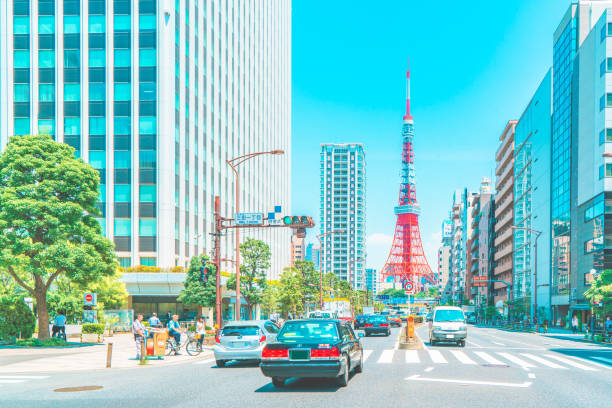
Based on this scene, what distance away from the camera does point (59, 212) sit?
2956cm

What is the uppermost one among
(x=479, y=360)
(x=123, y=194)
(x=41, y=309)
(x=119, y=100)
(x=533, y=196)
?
(x=119, y=100)

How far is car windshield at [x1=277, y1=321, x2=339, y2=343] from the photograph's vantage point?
48.1ft

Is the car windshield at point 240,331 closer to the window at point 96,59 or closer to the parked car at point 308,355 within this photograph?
the parked car at point 308,355

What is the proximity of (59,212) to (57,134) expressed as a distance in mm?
31867

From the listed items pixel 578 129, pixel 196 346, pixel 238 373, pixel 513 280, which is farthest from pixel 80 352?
pixel 513 280

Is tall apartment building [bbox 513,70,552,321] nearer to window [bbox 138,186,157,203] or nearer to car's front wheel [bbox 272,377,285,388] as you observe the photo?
window [bbox 138,186,157,203]

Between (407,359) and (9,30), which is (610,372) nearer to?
(407,359)

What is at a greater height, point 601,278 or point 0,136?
point 0,136

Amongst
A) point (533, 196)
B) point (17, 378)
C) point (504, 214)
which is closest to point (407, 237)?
point (504, 214)

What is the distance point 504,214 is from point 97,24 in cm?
8730

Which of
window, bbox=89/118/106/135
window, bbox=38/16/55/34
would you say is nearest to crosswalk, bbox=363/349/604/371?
window, bbox=89/118/106/135

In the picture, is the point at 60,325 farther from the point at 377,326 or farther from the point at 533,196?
the point at 533,196

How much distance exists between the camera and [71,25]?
59.4m

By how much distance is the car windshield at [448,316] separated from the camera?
30.9 m
